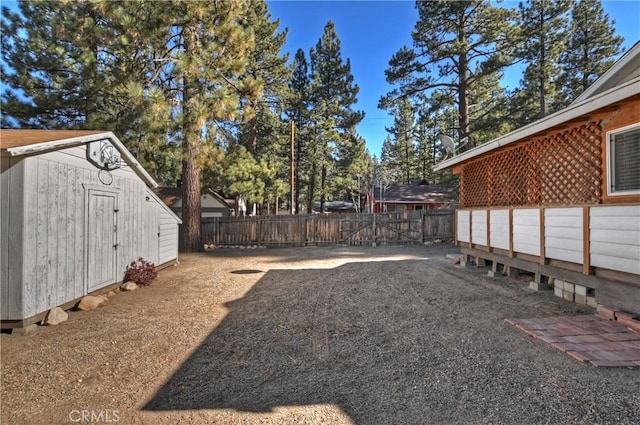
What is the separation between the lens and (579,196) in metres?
4.60

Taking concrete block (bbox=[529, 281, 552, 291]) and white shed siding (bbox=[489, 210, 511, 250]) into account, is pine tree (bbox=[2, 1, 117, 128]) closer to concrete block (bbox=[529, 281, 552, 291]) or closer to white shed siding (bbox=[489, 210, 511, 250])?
white shed siding (bbox=[489, 210, 511, 250])

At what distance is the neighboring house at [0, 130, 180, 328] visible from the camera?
377cm

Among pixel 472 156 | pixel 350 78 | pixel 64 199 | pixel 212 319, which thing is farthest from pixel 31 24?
pixel 350 78

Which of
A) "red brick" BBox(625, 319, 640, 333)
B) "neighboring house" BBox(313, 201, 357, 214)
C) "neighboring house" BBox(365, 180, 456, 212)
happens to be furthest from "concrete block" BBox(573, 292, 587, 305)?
"neighboring house" BBox(313, 201, 357, 214)

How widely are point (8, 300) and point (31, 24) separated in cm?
981

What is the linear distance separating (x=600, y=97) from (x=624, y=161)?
864 millimetres

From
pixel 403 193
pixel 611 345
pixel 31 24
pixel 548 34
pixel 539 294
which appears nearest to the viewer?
pixel 611 345

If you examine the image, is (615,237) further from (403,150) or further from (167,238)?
(403,150)

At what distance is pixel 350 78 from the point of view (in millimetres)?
22594

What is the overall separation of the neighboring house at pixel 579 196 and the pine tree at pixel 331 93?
15.6 m

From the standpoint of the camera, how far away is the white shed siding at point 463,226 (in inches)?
316

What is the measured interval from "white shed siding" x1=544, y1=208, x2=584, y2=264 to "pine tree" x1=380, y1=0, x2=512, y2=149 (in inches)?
392

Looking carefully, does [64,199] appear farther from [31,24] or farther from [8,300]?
[31,24]

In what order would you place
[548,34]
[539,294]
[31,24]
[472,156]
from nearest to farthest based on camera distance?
[539,294], [472,156], [31,24], [548,34]
